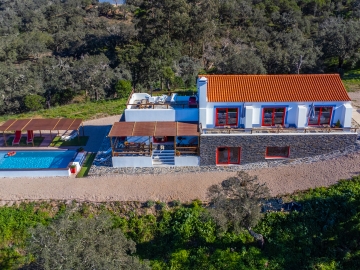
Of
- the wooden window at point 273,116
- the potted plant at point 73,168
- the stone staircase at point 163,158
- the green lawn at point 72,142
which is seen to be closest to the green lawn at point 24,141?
the green lawn at point 72,142

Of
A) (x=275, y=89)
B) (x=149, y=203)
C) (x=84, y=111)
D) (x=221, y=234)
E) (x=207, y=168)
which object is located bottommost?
(x=221, y=234)

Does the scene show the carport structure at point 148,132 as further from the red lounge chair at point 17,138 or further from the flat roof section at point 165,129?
the red lounge chair at point 17,138

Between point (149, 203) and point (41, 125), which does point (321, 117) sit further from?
point (41, 125)

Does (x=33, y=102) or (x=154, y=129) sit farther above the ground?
(x=154, y=129)

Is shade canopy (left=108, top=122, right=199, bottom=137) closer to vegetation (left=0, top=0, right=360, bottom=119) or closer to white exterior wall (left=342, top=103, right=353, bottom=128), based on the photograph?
vegetation (left=0, top=0, right=360, bottom=119)

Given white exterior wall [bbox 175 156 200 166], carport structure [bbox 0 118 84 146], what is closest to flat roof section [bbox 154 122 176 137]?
white exterior wall [bbox 175 156 200 166]

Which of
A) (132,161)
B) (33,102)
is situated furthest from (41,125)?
(33,102)

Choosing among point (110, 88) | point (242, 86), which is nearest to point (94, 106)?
point (110, 88)
